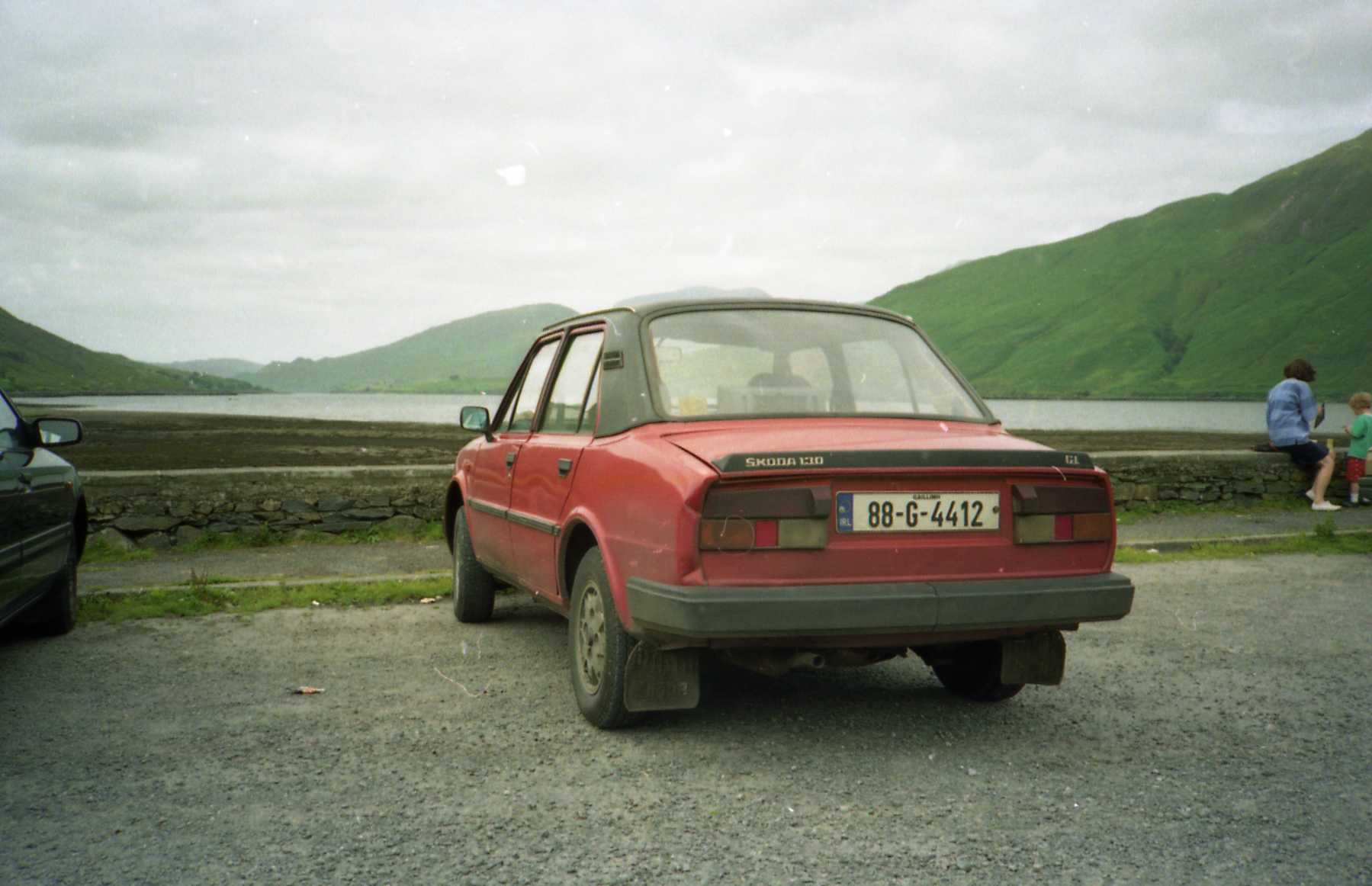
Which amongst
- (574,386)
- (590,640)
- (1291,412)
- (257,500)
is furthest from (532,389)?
(1291,412)

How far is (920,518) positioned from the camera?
3.89 metres

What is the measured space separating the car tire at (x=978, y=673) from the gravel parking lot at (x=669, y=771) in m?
0.07

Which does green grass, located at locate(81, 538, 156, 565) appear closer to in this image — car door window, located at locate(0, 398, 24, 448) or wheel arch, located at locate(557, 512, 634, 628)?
car door window, located at locate(0, 398, 24, 448)

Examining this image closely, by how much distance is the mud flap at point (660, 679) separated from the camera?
13.3ft

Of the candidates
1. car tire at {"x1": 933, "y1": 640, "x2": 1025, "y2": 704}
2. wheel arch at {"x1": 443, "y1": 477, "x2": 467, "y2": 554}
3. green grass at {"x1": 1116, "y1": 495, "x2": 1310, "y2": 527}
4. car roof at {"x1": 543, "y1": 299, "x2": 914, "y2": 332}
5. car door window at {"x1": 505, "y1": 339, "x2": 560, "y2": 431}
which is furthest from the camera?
green grass at {"x1": 1116, "y1": 495, "x2": 1310, "y2": 527}

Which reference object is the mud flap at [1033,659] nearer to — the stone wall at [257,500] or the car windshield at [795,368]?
the car windshield at [795,368]

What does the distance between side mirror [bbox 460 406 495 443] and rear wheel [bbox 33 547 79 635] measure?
233cm

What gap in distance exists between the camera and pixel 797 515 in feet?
12.3

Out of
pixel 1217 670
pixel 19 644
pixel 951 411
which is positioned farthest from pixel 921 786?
pixel 19 644

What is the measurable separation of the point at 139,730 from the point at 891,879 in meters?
3.01

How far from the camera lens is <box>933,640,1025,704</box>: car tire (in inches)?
179

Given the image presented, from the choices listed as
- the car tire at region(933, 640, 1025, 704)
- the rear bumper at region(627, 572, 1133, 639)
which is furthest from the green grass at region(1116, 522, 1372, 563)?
the rear bumper at region(627, 572, 1133, 639)

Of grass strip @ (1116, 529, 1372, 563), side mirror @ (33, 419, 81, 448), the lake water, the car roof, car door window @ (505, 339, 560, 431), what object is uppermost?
the car roof

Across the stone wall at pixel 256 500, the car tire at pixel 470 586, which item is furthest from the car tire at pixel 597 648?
the stone wall at pixel 256 500
